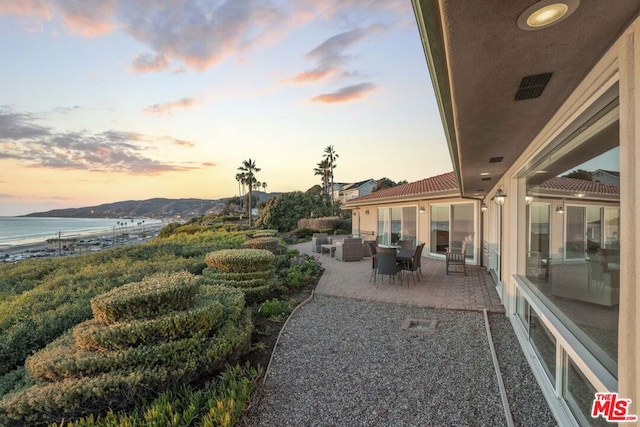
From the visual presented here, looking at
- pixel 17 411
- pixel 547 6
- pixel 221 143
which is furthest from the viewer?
pixel 221 143

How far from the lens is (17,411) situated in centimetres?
267

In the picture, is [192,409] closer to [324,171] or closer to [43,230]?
[324,171]

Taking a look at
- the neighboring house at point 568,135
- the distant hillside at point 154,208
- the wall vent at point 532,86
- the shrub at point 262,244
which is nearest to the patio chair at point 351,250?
the shrub at point 262,244

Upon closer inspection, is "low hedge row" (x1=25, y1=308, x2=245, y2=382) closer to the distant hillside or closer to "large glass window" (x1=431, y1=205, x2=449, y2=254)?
"large glass window" (x1=431, y1=205, x2=449, y2=254)

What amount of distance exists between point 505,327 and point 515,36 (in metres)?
5.17

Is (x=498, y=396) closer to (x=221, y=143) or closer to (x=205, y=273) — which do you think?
(x=205, y=273)

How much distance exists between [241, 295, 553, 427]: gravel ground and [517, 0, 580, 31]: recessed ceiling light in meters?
3.32

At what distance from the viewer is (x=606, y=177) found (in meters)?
1.90

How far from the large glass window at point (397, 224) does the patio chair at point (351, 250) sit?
242 cm

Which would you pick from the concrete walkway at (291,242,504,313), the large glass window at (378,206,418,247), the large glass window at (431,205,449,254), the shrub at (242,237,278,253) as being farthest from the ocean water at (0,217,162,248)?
the large glass window at (431,205,449,254)

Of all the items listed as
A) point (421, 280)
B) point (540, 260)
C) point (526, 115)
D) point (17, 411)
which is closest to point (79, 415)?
point (17, 411)

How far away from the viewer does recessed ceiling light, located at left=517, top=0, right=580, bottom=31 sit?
132cm

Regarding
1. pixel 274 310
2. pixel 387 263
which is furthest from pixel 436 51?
pixel 387 263

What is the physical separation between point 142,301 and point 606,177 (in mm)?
4433
